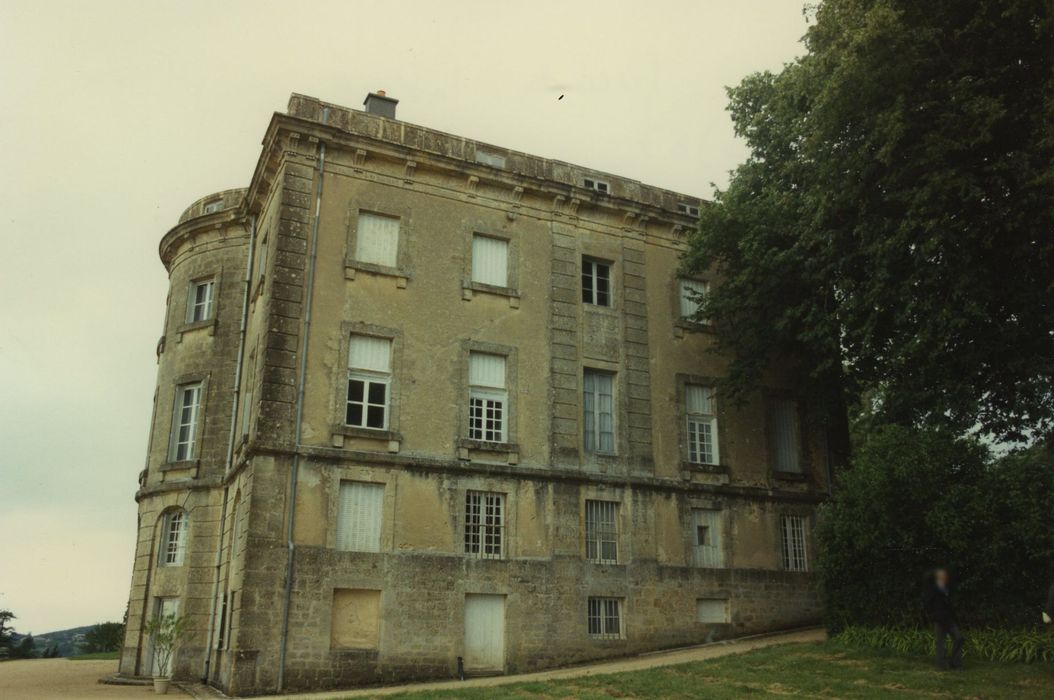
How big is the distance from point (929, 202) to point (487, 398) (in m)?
10.6

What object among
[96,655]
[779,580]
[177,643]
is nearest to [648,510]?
[779,580]

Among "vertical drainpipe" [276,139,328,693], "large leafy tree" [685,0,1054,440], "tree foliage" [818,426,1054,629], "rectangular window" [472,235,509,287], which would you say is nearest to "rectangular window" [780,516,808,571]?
"large leafy tree" [685,0,1054,440]

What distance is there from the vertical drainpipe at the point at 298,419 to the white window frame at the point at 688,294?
1013 centimetres

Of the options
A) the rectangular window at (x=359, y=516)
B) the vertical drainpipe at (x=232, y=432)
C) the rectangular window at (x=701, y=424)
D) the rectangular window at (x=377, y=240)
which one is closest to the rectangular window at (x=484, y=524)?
the rectangular window at (x=359, y=516)

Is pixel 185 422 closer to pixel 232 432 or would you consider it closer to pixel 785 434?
pixel 232 432

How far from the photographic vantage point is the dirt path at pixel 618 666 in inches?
666

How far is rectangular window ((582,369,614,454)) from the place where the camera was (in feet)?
74.2

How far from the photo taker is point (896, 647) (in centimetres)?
1620

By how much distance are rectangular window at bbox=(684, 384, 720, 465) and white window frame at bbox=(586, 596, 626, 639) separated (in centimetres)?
458

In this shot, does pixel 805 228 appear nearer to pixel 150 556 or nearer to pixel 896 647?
pixel 896 647

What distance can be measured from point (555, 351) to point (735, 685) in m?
9.97

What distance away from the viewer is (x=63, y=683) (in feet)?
72.3

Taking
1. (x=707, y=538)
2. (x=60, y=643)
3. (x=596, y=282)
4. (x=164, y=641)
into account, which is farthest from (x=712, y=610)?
(x=60, y=643)

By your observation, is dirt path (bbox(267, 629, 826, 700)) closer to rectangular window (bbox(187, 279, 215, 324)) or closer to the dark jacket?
the dark jacket
